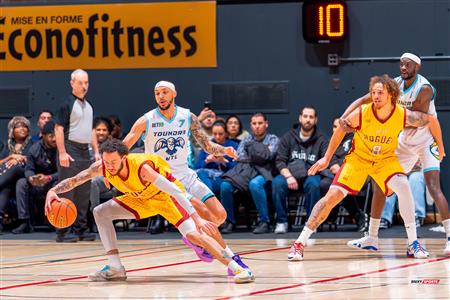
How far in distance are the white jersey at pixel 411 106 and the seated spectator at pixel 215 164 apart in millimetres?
3309

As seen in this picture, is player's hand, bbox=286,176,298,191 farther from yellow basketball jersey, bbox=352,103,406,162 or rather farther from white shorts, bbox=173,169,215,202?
white shorts, bbox=173,169,215,202

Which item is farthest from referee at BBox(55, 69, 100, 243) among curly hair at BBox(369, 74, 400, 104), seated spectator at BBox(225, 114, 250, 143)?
curly hair at BBox(369, 74, 400, 104)

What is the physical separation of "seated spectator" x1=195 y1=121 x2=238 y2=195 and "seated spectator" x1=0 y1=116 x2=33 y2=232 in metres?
2.46

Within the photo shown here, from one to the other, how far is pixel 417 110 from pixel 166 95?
8.78 feet

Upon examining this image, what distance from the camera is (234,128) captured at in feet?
46.4

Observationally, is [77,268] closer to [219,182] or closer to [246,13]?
[219,182]

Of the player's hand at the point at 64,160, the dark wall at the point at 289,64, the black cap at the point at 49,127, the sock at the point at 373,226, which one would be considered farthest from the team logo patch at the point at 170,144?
the dark wall at the point at 289,64

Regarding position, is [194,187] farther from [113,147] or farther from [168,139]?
[113,147]

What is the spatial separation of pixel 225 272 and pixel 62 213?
156cm

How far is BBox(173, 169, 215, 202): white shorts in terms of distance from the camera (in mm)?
9688

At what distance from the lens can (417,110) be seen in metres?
10.7

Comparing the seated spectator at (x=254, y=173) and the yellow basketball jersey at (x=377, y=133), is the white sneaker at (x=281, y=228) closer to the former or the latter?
the seated spectator at (x=254, y=173)

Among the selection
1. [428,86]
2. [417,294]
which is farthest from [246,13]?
[417,294]

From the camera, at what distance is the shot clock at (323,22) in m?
14.3
